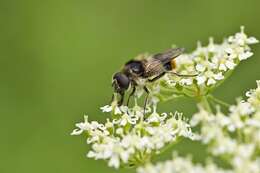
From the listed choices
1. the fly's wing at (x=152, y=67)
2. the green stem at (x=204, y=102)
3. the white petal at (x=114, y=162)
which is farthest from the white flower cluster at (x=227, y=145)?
the fly's wing at (x=152, y=67)

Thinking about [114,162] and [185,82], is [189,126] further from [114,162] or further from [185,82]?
[114,162]

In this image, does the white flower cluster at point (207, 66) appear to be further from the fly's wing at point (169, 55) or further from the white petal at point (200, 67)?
the fly's wing at point (169, 55)

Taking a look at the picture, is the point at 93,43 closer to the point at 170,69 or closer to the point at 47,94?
the point at 47,94

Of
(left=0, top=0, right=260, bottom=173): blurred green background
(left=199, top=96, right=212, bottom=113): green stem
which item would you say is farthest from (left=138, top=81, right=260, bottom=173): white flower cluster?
(left=0, top=0, right=260, bottom=173): blurred green background

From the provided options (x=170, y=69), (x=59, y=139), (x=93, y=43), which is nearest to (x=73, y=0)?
(x=93, y=43)

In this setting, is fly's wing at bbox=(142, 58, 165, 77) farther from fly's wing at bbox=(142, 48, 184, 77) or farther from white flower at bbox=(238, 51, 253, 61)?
white flower at bbox=(238, 51, 253, 61)

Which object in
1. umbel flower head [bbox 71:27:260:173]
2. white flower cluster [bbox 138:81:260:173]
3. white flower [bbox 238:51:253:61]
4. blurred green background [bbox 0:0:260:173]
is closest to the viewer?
white flower cluster [bbox 138:81:260:173]

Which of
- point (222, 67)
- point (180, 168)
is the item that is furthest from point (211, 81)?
point (180, 168)
